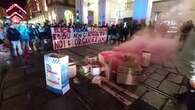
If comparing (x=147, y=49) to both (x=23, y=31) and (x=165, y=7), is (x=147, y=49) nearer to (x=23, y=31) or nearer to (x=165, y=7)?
(x=23, y=31)

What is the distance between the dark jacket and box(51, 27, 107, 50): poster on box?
64.3 inches

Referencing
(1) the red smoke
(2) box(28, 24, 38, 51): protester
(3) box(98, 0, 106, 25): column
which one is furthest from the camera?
(3) box(98, 0, 106, 25): column

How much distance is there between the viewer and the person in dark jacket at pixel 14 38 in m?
5.02

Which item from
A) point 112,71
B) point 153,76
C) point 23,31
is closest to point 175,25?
point 153,76

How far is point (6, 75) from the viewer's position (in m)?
3.59

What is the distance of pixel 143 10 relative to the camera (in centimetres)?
1185

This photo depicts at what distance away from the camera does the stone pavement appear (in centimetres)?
227

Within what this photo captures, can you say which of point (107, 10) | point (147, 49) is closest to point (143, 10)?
point (107, 10)

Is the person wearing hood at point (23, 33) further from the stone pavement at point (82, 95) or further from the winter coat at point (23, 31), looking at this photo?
the stone pavement at point (82, 95)

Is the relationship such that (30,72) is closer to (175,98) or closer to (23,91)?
(23,91)

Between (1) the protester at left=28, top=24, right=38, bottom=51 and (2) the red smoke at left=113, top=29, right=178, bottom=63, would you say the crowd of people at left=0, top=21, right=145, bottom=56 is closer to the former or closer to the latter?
(1) the protester at left=28, top=24, right=38, bottom=51

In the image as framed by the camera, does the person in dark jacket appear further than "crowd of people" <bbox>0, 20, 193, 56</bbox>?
No

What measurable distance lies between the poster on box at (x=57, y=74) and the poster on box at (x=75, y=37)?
14.0 feet

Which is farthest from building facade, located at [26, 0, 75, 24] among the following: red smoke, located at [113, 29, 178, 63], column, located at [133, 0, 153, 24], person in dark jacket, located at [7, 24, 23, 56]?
red smoke, located at [113, 29, 178, 63]
